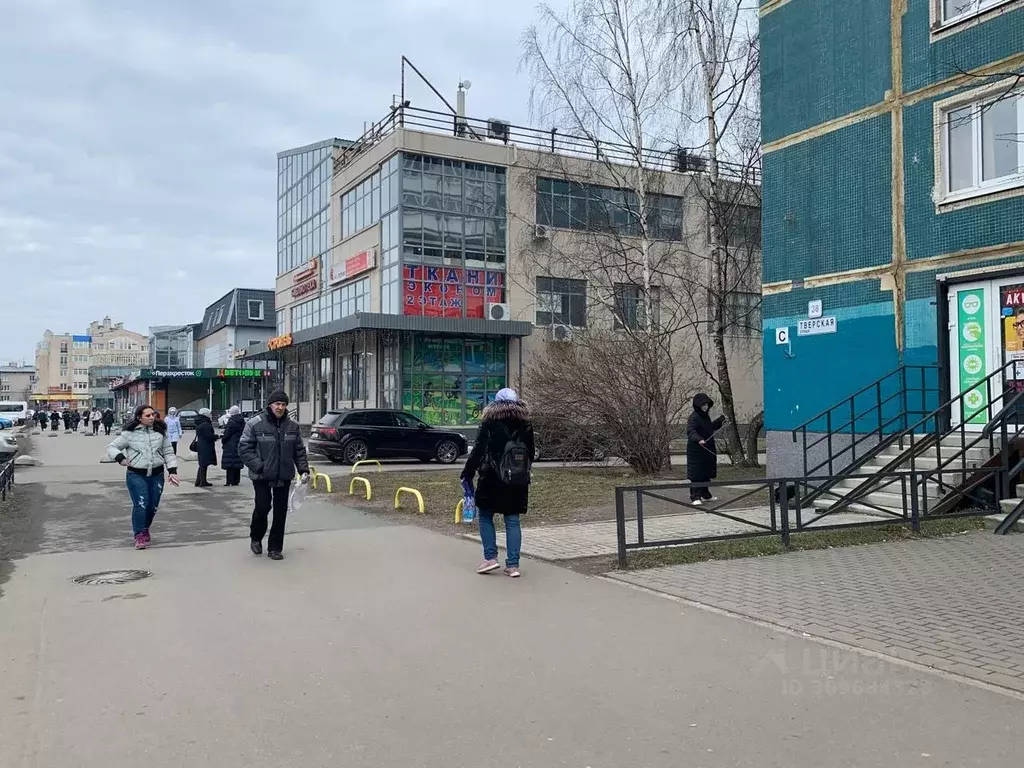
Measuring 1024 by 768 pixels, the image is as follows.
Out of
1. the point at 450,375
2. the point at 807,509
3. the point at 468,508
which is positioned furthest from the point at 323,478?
the point at 450,375

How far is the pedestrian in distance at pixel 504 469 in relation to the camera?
7.80 metres

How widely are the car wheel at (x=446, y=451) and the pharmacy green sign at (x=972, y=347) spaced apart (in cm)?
1536

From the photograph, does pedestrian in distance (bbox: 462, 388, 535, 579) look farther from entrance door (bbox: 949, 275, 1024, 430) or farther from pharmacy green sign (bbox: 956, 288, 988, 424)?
pharmacy green sign (bbox: 956, 288, 988, 424)

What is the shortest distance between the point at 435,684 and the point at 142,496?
595 centimetres

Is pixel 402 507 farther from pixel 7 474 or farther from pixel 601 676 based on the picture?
pixel 601 676

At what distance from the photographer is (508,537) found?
7.94 meters

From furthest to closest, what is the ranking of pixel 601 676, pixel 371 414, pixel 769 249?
1. pixel 371 414
2. pixel 769 249
3. pixel 601 676

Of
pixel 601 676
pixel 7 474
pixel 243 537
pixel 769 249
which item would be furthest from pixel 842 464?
pixel 7 474

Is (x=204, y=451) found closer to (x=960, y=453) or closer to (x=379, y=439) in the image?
(x=379, y=439)

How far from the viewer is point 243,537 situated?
1053 centimetres

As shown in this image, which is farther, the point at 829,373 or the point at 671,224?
the point at 671,224

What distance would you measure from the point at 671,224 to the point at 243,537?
24.8 m

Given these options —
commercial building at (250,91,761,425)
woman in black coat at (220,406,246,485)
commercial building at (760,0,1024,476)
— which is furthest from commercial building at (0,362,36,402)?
commercial building at (760,0,1024,476)

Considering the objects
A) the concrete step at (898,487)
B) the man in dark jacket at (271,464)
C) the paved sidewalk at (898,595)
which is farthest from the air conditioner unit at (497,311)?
the paved sidewalk at (898,595)
